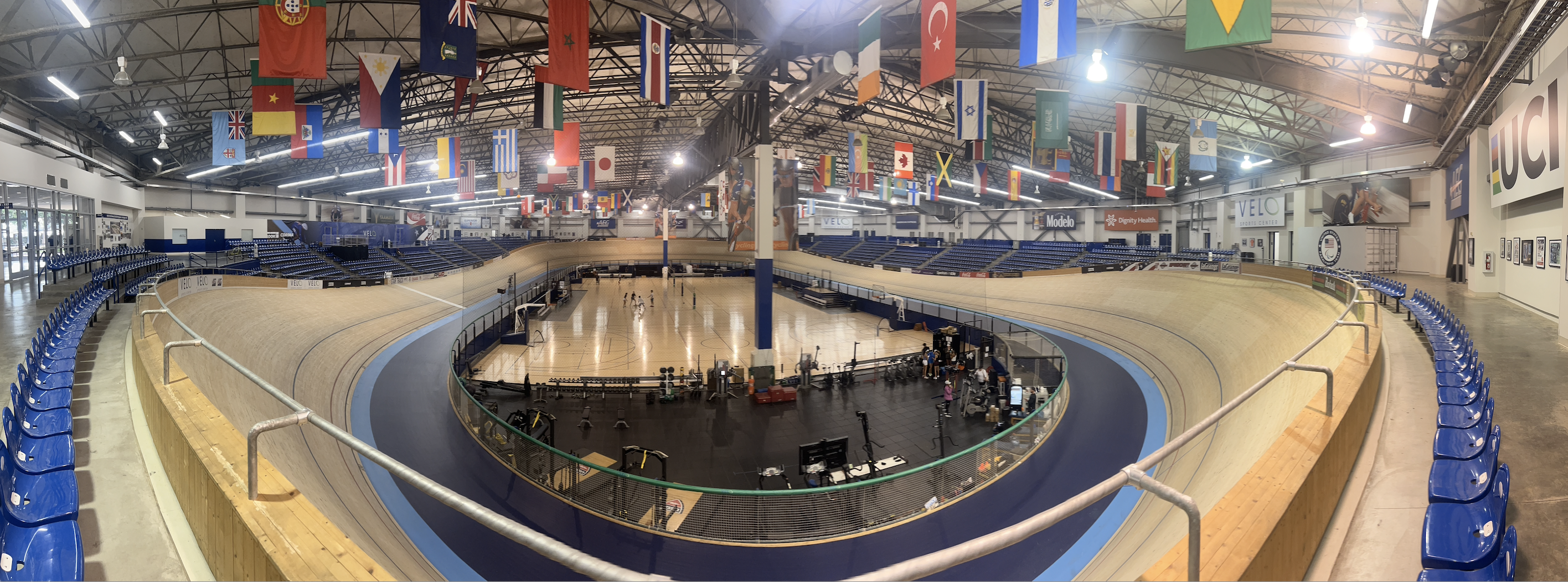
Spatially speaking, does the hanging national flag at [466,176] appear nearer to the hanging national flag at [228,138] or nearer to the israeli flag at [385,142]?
the israeli flag at [385,142]

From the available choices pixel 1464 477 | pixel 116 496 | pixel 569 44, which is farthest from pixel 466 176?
pixel 1464 477

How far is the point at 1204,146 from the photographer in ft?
55.1

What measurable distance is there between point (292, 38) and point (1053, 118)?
13.5 meters

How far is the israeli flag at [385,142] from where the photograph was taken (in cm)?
1570

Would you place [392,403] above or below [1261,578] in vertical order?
below

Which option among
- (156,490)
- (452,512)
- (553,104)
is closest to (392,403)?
(452,512)

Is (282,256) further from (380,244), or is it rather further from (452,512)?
(452,512)

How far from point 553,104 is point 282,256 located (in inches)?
561

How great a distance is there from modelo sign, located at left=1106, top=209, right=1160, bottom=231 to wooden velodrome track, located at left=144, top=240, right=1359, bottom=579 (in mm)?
19136

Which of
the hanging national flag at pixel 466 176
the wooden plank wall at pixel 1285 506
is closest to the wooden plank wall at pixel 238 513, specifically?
the wooden plank wall at pixel 1285 506

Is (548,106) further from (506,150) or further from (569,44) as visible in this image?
(506,150)

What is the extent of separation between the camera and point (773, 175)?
53.3 feet

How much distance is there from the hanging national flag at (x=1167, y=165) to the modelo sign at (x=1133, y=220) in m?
21.7

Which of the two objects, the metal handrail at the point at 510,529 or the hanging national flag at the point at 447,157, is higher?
the hanging national flag at the point at 447,157
